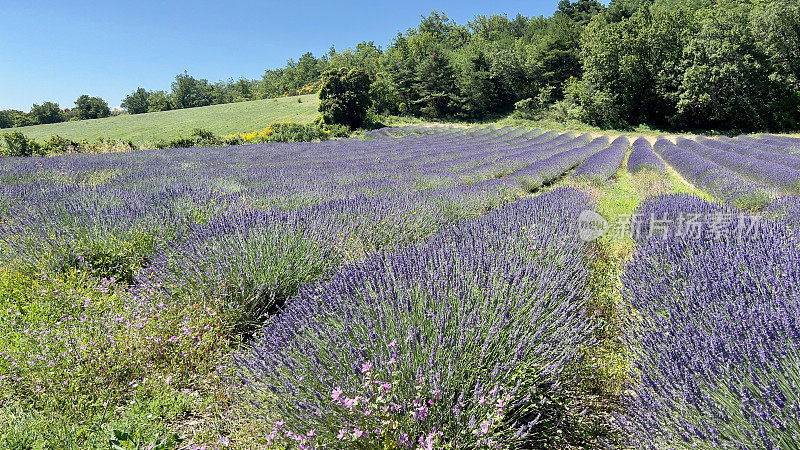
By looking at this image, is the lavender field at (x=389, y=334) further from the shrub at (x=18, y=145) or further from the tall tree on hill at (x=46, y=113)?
the tall tree on hill at (x=46, y=113)

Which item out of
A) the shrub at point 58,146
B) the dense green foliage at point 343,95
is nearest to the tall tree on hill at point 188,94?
the dense green foliage at point 343,95

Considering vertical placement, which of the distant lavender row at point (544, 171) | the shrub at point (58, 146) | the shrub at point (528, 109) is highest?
the shrub at point (528, 109)

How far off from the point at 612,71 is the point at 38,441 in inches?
1320

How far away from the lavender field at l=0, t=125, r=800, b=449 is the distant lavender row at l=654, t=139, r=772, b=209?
307 centimetres

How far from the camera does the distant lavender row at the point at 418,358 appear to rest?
136cm

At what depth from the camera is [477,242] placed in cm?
277

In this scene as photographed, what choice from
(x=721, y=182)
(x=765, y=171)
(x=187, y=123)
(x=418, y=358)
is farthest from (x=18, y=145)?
(x=765, y=171)

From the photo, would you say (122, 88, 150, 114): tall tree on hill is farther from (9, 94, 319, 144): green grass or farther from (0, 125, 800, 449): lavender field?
(0, 125, 800, 449): lavender field

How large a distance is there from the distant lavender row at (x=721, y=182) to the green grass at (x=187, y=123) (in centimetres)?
2949

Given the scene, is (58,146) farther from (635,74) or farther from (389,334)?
(635,74)

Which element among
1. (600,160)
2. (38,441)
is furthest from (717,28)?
(38,441)

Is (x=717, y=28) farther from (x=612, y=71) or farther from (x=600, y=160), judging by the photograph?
(x=600, y=160)

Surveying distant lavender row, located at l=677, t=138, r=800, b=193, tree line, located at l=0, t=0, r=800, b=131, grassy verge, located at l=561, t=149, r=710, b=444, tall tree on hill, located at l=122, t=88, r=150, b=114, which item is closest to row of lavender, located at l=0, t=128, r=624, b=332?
grassy verge, located at l=561, t=149, r=710, b=444

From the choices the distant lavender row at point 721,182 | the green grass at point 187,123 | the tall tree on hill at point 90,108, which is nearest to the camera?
the distant lavender row at point 721,182
